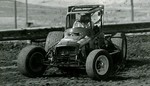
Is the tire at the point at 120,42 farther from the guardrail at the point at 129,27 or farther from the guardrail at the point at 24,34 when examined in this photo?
the guardrail at the point at 24,34

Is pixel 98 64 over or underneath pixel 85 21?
underneath

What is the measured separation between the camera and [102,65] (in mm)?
11305

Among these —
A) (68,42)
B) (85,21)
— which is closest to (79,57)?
(68,42)

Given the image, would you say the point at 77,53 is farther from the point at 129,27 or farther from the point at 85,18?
the point at 129,27

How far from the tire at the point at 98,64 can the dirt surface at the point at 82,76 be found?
0.16m

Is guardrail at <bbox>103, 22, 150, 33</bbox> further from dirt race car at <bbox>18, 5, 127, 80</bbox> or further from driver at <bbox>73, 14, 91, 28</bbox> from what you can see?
driver at <bbox>73, 14, 91, 28</bbox>

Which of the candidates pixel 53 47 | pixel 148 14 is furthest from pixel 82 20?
pixel 148 14

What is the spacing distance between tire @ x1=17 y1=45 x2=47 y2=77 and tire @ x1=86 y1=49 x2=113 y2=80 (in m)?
1.65

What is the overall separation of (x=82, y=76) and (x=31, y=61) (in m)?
1.34

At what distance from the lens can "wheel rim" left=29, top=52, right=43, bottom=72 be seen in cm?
1194

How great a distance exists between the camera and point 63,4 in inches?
1196

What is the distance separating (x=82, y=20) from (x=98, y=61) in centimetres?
176

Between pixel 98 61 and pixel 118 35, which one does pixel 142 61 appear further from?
pixel 98 61

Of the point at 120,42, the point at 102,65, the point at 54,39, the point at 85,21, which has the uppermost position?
the point at 85,21
